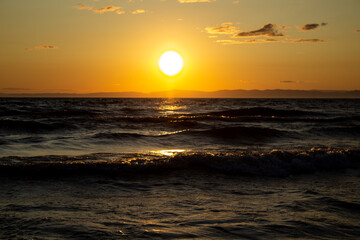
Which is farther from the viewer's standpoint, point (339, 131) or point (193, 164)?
point (339, 131)

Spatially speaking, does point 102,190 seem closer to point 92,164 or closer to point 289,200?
point 92,164

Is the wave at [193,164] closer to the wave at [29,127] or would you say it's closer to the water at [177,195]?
the water at [177,195]

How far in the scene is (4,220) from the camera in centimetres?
464

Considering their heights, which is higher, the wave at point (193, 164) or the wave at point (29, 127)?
the wave at point (29, 127)

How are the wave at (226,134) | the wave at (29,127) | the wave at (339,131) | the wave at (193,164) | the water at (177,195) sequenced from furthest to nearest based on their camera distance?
the wave at (339,131) < the wave at (29,127) < the wave at (226,134) < the wave at (193,164) < the water at (177,195)

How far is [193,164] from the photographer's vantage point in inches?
351

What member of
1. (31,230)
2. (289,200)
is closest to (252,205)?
(289,200)

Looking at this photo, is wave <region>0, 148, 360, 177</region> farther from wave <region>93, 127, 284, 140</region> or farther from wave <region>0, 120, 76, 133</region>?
wave <region>0, 120, 76, 133</region>

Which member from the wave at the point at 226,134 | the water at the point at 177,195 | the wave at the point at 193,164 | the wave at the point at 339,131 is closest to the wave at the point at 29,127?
the wave at the point at 226,134

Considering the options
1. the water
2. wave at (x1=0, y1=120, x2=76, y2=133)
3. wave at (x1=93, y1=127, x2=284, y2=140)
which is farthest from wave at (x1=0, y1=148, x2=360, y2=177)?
wave at (x1=0, y1=120, x2=76, y2=133)

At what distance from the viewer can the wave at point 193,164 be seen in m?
7.91

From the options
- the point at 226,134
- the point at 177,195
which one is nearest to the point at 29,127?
the point at 226,134

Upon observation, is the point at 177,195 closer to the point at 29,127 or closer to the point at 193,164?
the point at 193,164

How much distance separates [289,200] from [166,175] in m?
3.07
